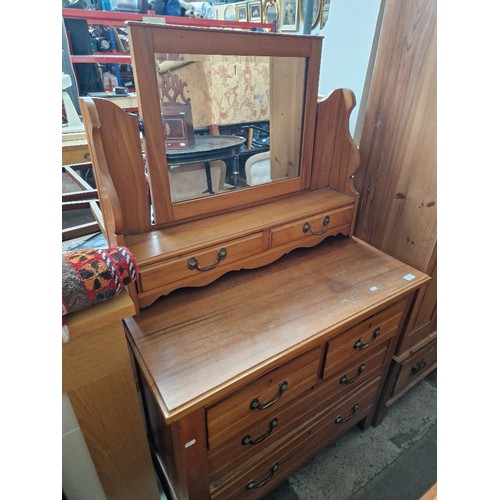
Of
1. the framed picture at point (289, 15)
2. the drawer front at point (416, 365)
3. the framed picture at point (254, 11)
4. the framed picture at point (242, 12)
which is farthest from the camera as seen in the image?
the framed picture at point (242, 12)

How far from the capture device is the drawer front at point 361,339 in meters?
0.95

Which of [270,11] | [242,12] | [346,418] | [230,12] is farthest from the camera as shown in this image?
[230,12]

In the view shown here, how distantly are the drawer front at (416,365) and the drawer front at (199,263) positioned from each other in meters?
0.87

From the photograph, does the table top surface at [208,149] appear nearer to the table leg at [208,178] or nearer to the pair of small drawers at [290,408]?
the table leg at [208,178]

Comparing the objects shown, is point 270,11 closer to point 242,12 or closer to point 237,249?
point 242,12

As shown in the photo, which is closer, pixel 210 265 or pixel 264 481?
pixel 210 265

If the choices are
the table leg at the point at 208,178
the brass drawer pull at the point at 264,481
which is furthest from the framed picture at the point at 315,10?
the brass drawer pull at the point at 264,481

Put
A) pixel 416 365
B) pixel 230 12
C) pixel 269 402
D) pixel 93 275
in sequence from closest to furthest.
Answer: pixel 93 275 < pixel 269 402 < pixel 416 365 < pixel 230 12

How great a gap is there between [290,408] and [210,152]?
787mm

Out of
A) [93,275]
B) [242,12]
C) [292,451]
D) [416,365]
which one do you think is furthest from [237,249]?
[242,12]

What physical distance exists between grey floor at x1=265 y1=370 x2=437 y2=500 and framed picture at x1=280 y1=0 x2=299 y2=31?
2.12m

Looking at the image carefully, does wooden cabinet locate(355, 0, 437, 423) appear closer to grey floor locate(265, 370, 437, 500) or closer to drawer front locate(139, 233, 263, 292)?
grey floor locate(265, 370, 437, 500)

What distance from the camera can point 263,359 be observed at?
29.1 inches
